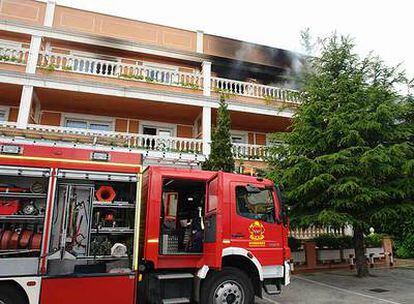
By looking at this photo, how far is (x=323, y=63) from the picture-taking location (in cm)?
1214

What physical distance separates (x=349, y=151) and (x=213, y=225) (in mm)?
5463

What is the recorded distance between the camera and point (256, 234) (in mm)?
6820

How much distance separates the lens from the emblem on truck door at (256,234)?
676cm

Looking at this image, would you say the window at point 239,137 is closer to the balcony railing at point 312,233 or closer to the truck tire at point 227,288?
the balcony railing at point 312,233

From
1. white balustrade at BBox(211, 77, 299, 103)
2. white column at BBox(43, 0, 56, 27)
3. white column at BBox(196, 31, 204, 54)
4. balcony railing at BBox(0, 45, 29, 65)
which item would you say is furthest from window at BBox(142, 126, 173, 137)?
white column at BBox(43, 0, 56, 27)

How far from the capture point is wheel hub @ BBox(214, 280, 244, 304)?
21.1 ft

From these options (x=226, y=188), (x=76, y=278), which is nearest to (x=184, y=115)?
(x=226, y=188)

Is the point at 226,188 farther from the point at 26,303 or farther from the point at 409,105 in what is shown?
the point at 409,105

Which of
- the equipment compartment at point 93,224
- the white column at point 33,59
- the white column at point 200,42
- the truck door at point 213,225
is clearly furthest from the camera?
the white column at point 200,42

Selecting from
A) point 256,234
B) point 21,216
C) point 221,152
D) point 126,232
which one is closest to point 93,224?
point 126,232

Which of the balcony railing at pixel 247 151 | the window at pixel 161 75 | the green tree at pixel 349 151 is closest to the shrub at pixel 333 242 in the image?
the green tree at pixel 349 151

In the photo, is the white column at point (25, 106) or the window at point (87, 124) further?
the window at point (87, 124)

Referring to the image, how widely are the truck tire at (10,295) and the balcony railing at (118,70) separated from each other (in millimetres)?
10875

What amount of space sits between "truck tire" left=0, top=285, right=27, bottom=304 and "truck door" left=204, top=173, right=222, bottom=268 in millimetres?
3200
